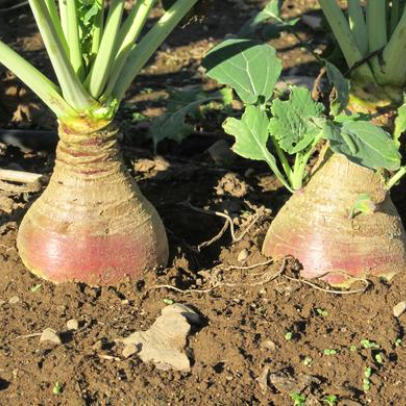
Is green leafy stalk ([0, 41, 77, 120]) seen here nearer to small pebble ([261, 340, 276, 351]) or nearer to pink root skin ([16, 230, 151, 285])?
Answer: pink root skin ([16, 230, 151, 285])

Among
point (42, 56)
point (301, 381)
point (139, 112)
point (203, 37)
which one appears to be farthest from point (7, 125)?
point (301, 381)

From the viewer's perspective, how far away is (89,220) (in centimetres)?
270

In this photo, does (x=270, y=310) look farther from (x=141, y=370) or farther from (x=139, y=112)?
(x=139, y=112)

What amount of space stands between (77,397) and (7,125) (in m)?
1.86

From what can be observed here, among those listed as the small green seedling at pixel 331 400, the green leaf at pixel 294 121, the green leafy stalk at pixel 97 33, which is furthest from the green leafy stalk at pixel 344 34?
the small green seedling at pixel 331 400

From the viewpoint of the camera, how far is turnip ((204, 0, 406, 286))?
2.72 metres

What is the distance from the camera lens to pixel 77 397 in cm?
231

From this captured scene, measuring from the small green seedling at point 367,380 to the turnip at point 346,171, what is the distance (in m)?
0.38

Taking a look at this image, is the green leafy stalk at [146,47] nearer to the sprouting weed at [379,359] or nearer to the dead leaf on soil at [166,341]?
the dead leaf on soil at [166,341]

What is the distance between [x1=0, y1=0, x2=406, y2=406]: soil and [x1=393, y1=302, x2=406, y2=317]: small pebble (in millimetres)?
15

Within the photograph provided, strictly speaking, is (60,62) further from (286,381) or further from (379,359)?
(379,359)

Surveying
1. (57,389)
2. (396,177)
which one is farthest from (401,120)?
(57,389)

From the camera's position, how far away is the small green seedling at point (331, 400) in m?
2.33

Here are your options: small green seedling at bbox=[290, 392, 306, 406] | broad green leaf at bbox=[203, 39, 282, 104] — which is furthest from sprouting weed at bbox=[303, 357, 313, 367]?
broad green leaf at bbox=[203, 39, 282, 104]
